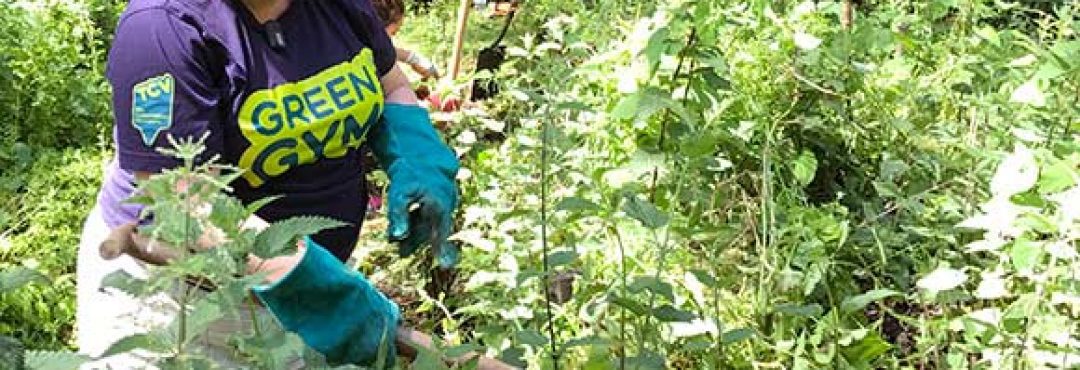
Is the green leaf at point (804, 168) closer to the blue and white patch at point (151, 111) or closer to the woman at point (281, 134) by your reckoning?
the woman at point (281, 134)

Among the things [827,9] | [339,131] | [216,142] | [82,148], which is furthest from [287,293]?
[82,148]

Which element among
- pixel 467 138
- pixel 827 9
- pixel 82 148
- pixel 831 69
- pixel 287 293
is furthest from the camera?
pixel 82 148

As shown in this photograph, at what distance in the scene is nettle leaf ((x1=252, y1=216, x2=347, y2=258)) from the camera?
3.43ft

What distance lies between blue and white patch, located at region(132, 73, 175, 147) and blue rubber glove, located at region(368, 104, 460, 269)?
0.48m

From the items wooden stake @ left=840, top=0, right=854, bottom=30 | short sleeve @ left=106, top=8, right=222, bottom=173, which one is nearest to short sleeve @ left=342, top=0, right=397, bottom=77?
short sleeve @ left=106, top=8, right=222, bottom=173

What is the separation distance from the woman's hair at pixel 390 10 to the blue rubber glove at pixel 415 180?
4.74 ft

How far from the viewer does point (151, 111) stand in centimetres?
149

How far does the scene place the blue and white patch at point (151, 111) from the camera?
1486 millimetres

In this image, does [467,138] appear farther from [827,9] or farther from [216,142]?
[216,142]

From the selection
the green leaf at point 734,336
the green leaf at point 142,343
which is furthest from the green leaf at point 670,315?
the green leaf at point 142,343

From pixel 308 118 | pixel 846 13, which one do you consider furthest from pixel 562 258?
pixel 846 13

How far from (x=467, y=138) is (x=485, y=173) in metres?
0.15

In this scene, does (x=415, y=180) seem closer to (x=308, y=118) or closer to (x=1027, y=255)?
(x=308, y=118)

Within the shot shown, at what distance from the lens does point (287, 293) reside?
4.64 feet
